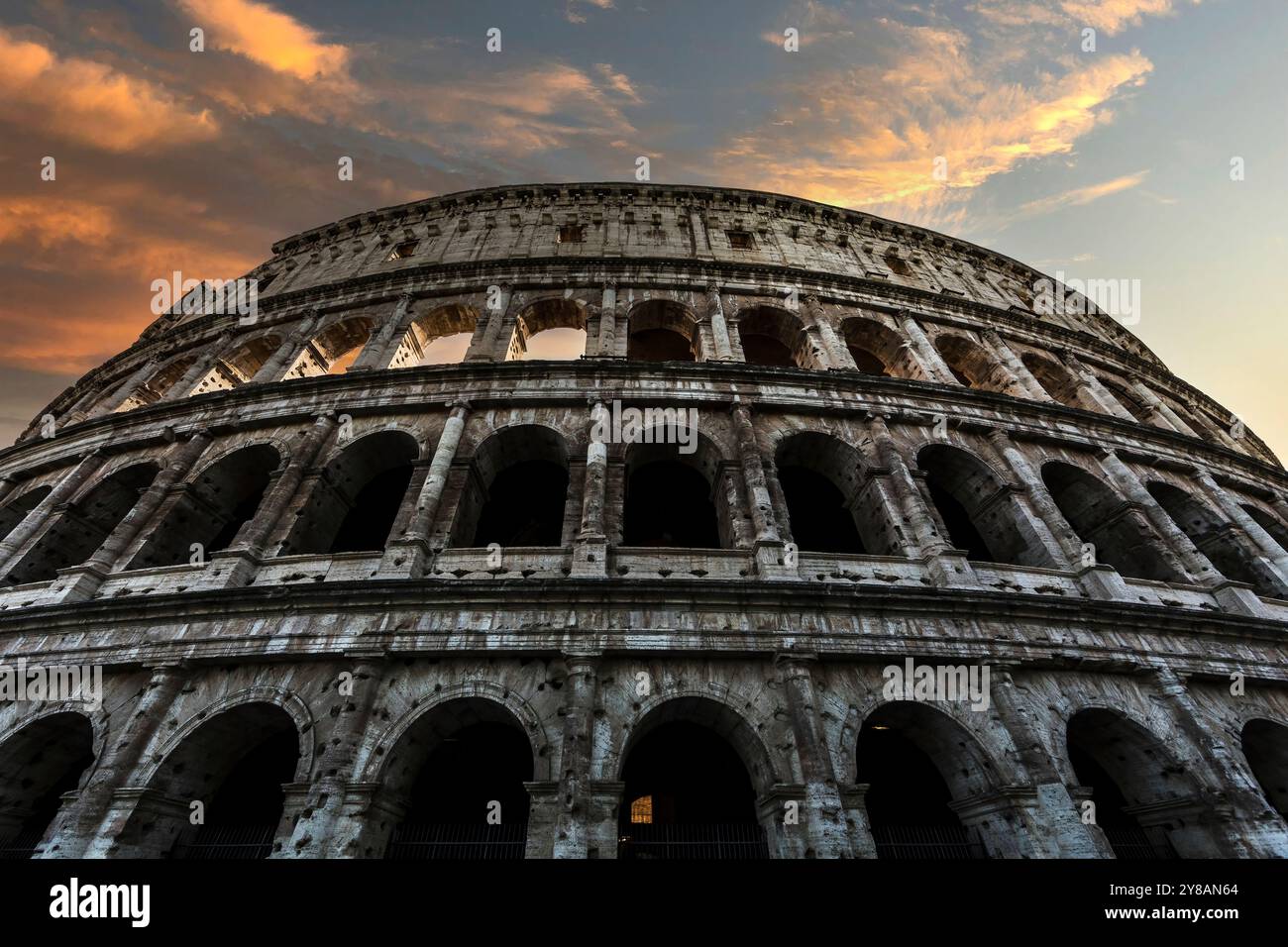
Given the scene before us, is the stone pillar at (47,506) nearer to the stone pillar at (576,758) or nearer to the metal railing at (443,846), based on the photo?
the metal railing at (443,846)

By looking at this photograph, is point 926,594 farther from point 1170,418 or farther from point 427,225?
point 427,225

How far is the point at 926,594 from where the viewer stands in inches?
314

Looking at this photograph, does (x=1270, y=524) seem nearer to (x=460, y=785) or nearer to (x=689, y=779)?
(x=689, y=779)

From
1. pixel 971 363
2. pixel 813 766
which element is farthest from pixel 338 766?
pixel 971 363

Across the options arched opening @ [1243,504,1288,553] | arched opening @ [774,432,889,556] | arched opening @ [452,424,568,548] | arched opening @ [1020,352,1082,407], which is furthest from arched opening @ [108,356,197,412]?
arched opening @ [1243,504,1288,553]

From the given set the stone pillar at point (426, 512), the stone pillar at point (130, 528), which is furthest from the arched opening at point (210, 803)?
the stone pillar at point (130, 528)

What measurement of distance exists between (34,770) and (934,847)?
12399 mm

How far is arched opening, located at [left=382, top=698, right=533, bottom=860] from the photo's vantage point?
677cm

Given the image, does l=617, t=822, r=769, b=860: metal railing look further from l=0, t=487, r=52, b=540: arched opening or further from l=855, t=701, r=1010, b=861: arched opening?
l=0, t=487, r=52, b=540: arched opening

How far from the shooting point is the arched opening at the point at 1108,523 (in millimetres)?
10602

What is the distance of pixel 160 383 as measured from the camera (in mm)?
15734

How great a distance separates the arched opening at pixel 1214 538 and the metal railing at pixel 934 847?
916 cm
